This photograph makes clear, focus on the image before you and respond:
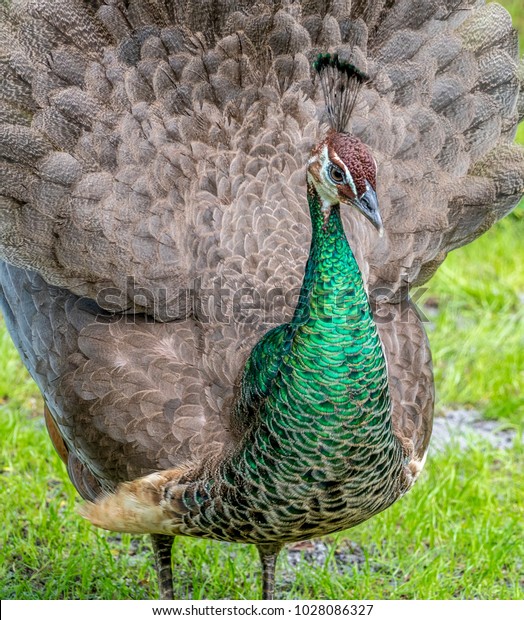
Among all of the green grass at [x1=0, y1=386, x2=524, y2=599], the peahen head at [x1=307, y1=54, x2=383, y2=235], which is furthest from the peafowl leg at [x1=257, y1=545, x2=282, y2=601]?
the peahen head at [x1=307, y1=54, x2=383, y2=235]

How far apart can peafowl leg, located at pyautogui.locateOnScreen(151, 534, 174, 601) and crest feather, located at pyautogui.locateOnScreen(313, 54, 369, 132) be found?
1739 mm

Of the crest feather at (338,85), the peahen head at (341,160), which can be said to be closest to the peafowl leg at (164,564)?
the peahen head at (341,160)

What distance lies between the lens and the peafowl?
11.2ft

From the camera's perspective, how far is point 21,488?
5.00 m

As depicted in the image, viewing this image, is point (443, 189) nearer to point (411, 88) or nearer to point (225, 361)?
point (411, 88)

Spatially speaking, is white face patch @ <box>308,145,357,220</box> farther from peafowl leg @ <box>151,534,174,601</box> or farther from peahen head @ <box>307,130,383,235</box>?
peafowl leg @ <box>151,534,174,601</box>

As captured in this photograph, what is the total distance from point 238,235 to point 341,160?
80cm

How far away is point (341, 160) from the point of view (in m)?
3.20

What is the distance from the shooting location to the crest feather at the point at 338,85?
11.1 feet

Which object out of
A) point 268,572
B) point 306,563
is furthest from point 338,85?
point 306,563

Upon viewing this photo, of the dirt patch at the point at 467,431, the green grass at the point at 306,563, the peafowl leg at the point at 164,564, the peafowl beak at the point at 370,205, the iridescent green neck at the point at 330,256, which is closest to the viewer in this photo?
the peafowl beak at the point at 370,205

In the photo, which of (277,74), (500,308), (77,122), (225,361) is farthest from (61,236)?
(500,308)

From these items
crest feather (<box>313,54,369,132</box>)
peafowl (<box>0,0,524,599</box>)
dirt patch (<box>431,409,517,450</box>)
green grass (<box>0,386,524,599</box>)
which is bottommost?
dirt patch (<box>431,409,517,450</box>)

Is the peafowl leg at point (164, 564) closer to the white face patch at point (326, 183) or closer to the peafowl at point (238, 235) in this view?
the peafowl at point (238, 235)
